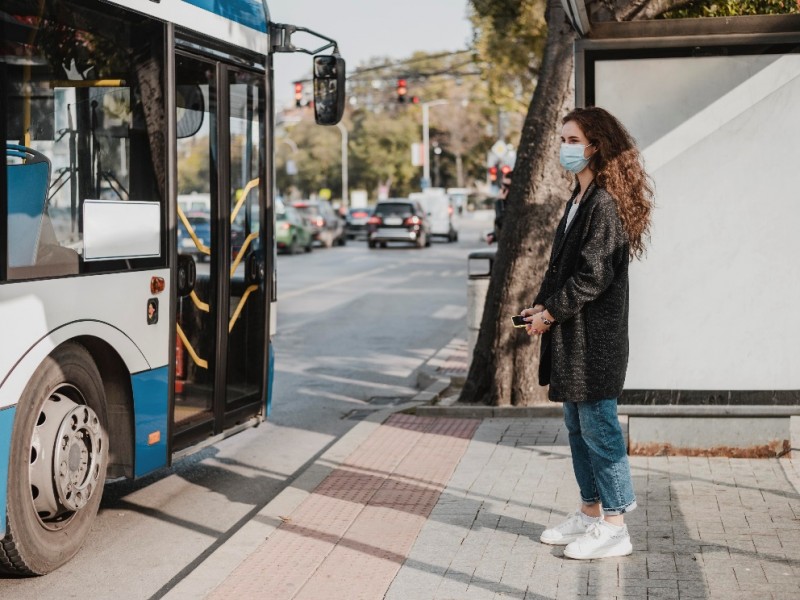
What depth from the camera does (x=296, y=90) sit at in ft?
126

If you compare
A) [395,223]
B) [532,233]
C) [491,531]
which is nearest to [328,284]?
[532,233]

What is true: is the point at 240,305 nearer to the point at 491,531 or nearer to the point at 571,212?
the point at 491,531

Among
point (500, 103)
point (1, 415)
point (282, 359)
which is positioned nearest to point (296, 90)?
point (500, 103)

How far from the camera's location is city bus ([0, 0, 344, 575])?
18.3 ft

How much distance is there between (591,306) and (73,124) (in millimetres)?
2595

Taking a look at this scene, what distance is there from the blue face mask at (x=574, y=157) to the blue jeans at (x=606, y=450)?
39.8 inches

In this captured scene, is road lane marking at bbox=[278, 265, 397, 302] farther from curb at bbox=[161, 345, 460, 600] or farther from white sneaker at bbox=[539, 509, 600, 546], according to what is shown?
white sneaker at bbox=[539, 509, 600, 546]

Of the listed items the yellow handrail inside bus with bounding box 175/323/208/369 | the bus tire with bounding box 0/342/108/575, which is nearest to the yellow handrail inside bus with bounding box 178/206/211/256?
the yellow handrail inside bus with bounding box 175/323/208/369

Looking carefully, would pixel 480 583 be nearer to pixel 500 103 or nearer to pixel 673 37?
pixel 673 37

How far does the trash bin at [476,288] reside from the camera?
11.4m

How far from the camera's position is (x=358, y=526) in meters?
6.58

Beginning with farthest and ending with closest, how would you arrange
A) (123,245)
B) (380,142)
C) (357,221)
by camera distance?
(380,142) < (357,221) < (123,245)

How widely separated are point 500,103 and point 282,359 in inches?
1099

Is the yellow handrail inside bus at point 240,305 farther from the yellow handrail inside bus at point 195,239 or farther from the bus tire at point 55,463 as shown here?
the bus tire at point 55,463
